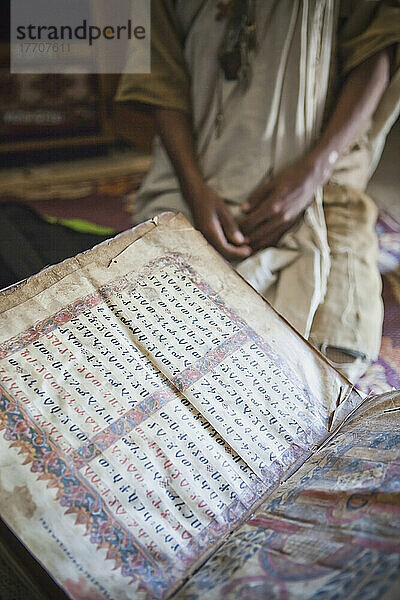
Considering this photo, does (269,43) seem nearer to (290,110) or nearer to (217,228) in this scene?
(290,110)

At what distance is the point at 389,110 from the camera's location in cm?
150

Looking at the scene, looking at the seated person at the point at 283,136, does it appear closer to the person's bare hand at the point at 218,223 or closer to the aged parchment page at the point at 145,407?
the person's bare hand at the point at 218,223

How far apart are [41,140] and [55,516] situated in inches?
51.9

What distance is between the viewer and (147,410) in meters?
0.74

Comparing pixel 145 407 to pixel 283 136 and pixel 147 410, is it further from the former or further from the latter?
pixel 283 136

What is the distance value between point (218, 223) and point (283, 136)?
24cm

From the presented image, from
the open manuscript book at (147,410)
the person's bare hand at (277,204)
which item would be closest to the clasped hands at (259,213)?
the person's bare hand at (277,204)

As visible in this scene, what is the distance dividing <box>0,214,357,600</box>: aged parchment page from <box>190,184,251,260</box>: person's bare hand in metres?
0.48

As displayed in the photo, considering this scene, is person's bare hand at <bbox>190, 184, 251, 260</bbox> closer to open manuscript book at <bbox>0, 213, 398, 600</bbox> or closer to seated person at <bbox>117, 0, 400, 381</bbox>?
seated person at <bbox>117, 0, 400, 381</bbox>

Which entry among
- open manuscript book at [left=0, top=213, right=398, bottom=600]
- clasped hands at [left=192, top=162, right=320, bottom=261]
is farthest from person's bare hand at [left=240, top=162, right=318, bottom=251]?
open manuscript book at [left=0, top=213, right=398, bottom=600]

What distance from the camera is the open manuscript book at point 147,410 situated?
2.02ft

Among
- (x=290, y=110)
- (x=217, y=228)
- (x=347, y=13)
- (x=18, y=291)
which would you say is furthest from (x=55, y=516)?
(x=347, y=13)

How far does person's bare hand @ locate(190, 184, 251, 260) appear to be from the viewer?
1440 millimetres

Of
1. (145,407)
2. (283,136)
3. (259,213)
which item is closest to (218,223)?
(259,213)
